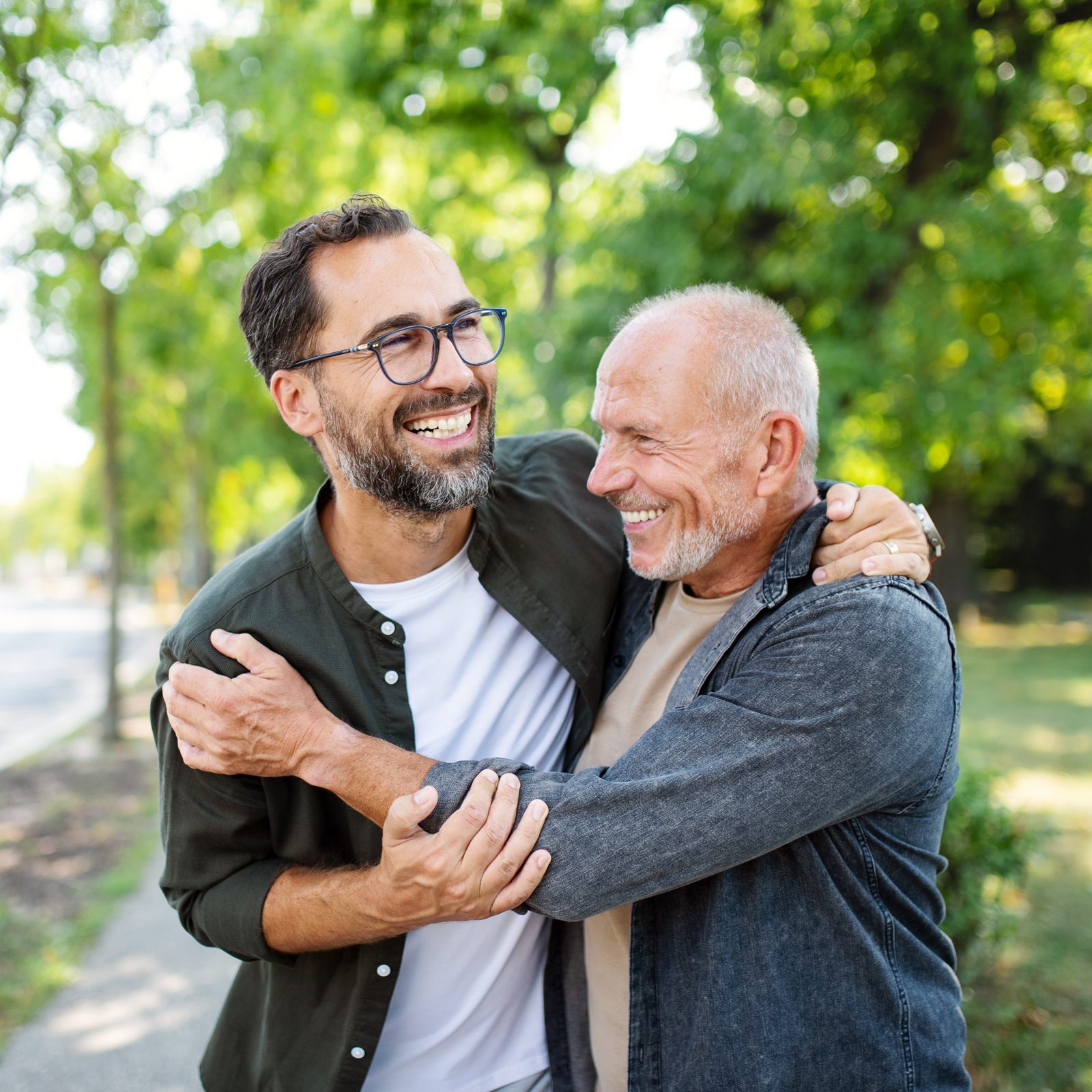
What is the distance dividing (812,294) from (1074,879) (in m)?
4.25

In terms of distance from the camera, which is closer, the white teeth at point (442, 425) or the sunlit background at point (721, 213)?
the white teeth at point (442, 425)

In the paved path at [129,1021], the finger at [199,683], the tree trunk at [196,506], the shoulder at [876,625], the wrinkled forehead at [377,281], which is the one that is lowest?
the tree trunk at [196,506]

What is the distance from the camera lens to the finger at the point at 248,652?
216 centimetres

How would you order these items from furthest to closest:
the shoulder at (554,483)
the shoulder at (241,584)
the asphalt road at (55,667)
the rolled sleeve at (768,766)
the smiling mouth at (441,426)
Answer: the asphalt road at (55,667)
the shoulder at (554,483)
the smiling mouth at (441,426)
the shoulder at (241,584)
the rolled sleeve at (768,766)

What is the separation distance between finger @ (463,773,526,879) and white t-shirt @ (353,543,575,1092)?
49 cm

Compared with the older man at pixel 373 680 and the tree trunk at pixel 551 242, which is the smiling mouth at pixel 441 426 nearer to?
the older man at pixel 373 680

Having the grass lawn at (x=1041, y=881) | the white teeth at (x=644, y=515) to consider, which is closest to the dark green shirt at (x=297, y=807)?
the white teeth at (x=644, y=515)

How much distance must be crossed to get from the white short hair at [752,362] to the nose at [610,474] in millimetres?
291

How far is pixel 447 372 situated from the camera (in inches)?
96.2

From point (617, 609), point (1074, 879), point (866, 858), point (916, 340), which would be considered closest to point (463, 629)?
point (617, 609)

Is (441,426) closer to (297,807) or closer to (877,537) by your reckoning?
(297,807)

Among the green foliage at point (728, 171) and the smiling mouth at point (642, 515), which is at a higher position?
the green foliage at point (728, 171)

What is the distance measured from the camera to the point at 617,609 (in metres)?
2.79

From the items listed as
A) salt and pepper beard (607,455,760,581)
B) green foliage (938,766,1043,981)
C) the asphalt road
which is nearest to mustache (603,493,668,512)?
salt and pepper beard (607,455,760,581)
